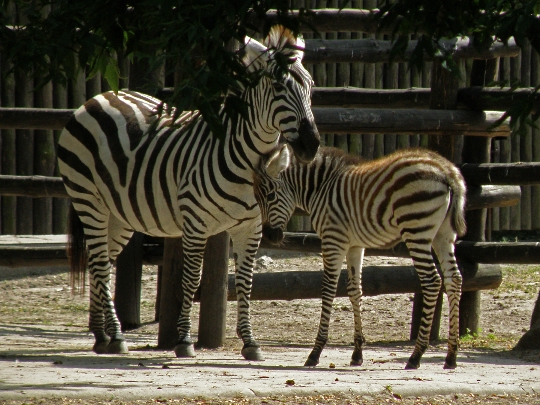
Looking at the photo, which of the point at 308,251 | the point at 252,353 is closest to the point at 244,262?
the point at 252,353

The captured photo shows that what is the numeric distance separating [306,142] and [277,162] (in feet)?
2.26

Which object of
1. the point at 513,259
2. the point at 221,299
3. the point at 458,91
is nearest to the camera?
the point at 221,299

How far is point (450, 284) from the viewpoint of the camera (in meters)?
6.11

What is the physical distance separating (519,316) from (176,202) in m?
4.10

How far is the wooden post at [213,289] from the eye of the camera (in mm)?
6977

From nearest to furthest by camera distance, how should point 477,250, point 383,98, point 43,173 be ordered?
point 477,250 → point 383,98 → point 43,173

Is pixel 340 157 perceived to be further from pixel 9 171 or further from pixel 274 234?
pixel 9 171

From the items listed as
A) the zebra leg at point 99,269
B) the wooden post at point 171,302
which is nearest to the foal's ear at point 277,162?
the wooden post at point 171,302

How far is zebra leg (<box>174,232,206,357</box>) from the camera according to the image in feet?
20.8

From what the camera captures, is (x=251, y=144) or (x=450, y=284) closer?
(x=450, y=284)

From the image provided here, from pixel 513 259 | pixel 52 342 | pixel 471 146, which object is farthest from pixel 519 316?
pixel 52 342

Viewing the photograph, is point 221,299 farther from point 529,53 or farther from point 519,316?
point 529,53

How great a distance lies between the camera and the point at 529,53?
12.6 meters

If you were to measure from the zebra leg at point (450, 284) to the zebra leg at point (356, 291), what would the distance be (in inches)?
24.5
